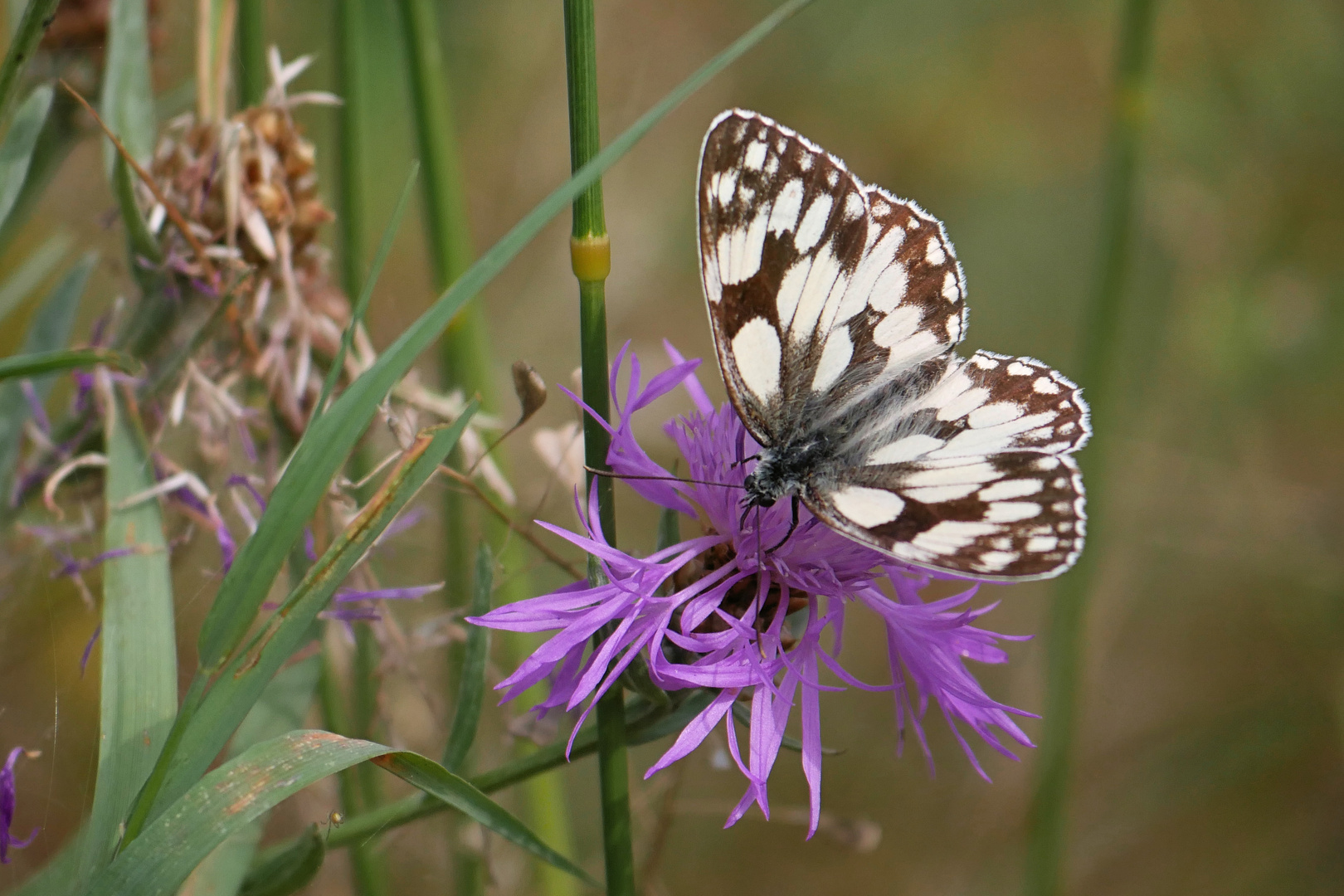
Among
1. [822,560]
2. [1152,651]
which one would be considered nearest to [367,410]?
[822,560]

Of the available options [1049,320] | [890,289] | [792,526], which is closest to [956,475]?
[792,526]

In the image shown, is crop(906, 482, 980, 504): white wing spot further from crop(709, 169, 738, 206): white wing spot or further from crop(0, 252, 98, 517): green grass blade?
crop(0, 252, 98, 517): green grass blade

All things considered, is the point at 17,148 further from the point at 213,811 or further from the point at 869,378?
the point at 869,378

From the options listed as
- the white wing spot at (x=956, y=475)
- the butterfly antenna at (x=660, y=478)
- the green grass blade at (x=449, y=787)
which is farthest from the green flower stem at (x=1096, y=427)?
the green grass blade at (x=449, y=787)

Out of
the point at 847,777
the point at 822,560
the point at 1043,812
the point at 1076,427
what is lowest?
the point at 847,777

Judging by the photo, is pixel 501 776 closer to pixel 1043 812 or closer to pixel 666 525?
pixel 666 525
